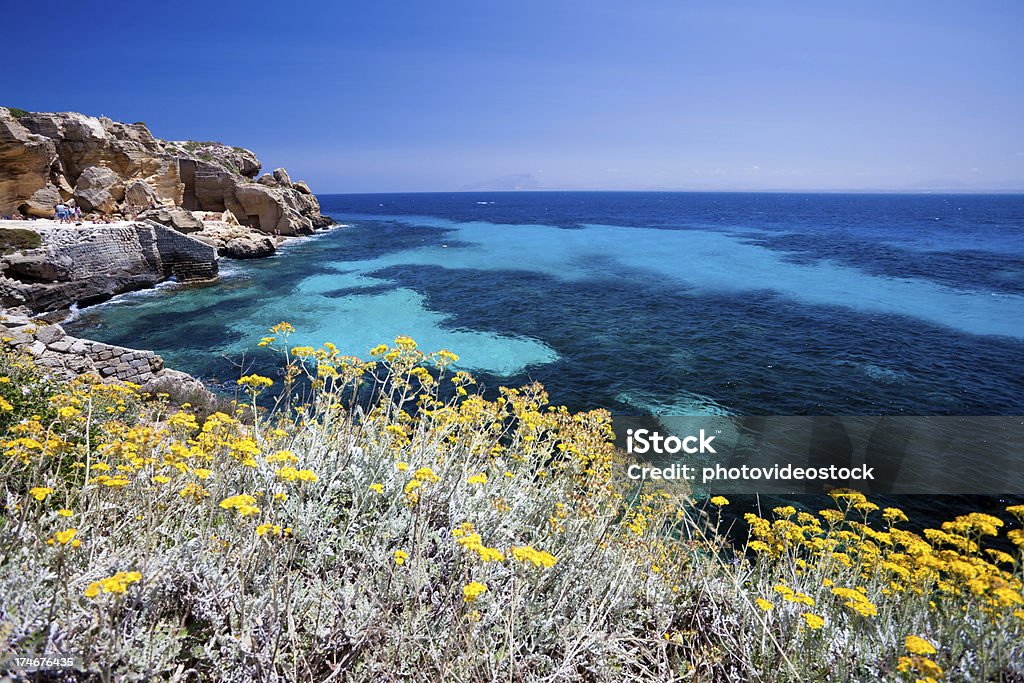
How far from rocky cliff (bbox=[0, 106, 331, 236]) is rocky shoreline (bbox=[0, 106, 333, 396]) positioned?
0.22 ft

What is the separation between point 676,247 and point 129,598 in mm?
46501

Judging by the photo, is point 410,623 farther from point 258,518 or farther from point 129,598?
point 129,598

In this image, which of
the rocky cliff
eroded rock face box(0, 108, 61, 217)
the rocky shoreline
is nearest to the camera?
the rocky shoreline

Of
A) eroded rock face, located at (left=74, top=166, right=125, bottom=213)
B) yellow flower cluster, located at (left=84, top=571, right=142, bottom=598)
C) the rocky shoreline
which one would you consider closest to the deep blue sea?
the rocky shoreline

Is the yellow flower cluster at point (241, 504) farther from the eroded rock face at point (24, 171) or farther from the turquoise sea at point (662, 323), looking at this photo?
the eroded rock face at point (24, 171)

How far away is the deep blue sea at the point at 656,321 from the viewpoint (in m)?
13.2

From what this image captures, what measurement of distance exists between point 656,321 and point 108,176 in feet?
112

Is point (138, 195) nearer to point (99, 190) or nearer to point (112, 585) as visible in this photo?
point (99, 190)

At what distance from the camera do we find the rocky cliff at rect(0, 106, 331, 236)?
25672mm

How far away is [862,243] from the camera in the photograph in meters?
47.0

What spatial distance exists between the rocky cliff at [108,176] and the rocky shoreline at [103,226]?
68mm
